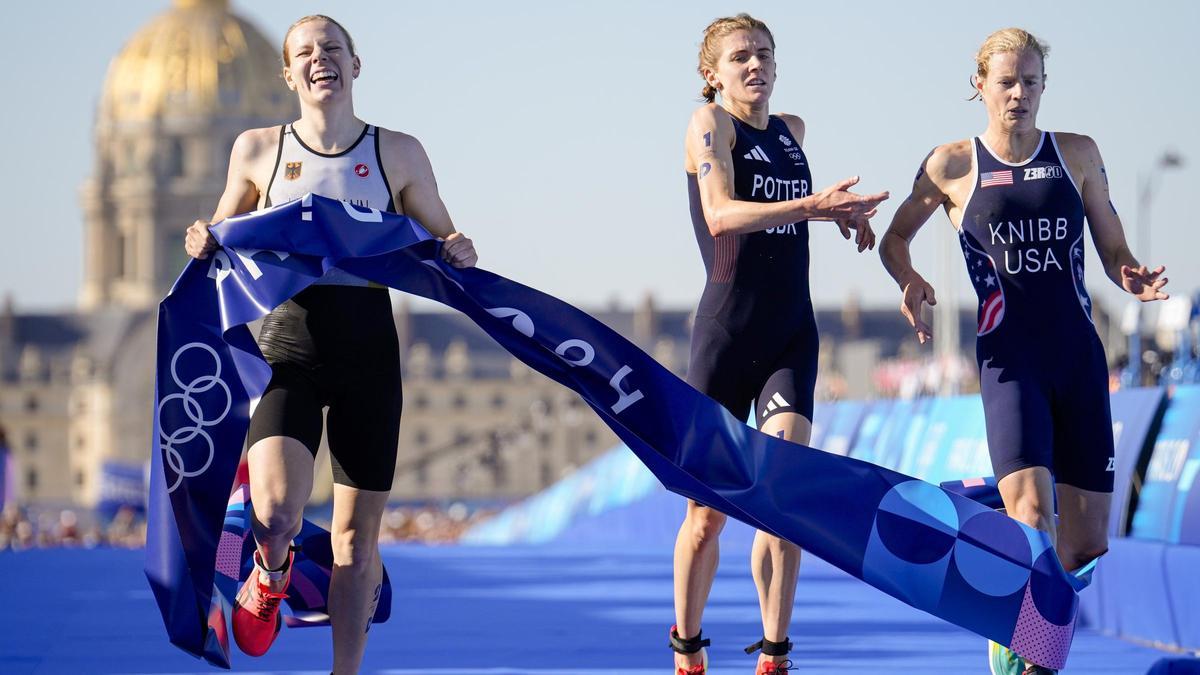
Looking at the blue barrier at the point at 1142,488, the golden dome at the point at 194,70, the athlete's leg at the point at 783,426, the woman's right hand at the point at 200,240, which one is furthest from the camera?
the golden dome at the point at 194,70

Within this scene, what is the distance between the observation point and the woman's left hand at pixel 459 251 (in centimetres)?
670

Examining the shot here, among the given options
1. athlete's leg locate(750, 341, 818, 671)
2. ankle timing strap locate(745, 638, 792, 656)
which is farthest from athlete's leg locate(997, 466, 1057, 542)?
ankle timing strap locate(745, 638, 792, 656)

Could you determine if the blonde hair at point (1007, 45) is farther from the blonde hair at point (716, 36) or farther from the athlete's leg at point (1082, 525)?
the athlete's leg at point (1082, 525)

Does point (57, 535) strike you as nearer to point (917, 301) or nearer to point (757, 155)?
point (757, 155)

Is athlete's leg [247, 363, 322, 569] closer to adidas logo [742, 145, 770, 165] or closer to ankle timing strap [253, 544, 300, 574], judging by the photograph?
ankle timing strap [253, 544, 300, 574]

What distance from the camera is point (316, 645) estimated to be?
9.68m

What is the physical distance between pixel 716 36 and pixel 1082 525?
190 cm

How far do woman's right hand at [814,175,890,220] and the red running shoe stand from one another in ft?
6.22

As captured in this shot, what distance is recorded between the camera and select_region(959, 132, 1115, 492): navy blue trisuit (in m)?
6.66


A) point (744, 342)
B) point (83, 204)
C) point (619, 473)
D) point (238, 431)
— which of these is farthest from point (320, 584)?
point (83, 204)

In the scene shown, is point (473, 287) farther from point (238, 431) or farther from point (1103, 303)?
point (1103, 303)

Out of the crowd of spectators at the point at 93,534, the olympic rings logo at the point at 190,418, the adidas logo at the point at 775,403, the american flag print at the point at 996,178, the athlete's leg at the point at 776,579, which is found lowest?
the crowd of spectators at the point at 93,534

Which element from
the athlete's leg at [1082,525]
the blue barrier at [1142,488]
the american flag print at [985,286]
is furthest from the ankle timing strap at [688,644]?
the blue barrier at [1142,488]

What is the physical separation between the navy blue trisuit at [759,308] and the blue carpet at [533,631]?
1687 mm
